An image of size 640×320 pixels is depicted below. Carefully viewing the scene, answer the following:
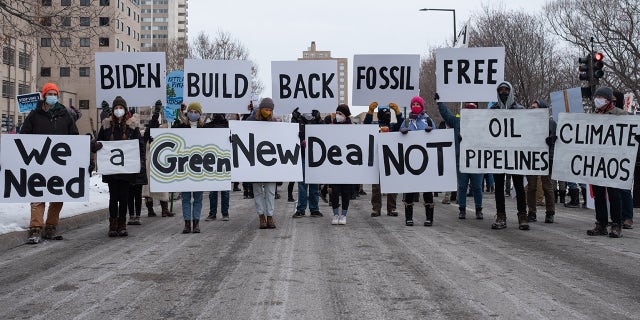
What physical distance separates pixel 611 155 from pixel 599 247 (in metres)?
1.94

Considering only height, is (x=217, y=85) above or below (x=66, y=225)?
above

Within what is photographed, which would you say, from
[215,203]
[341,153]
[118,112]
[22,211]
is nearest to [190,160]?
[118,112]

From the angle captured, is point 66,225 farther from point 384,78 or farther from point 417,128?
point 384,78

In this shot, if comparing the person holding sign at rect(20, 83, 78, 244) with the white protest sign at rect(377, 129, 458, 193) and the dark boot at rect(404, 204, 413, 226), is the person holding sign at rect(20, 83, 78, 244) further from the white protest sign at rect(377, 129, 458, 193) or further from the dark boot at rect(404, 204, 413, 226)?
the dark boot at rect(404, 204, 413, 226)

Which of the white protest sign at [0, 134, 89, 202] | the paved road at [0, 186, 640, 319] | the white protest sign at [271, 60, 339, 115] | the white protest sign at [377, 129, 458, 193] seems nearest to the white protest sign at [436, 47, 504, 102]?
the white protest sign at [377, 129, 458, 193]

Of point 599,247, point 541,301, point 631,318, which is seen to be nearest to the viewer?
point 631,318

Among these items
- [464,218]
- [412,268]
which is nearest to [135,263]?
[412,268]

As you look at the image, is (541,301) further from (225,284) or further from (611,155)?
(611,155)

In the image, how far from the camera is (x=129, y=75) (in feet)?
40.2

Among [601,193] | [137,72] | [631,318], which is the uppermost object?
[137,72]

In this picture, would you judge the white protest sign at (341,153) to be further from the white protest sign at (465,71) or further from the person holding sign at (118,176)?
the person holding sign at (118,176)

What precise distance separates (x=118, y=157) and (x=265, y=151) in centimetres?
237

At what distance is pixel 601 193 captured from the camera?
408 inches

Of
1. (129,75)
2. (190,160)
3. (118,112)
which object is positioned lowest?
(190,160)
